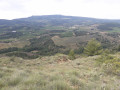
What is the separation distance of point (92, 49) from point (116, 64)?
17831 mm

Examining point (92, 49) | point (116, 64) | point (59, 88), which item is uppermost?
point (59, 88)

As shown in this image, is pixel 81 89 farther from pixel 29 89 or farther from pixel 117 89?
pixel 29 89

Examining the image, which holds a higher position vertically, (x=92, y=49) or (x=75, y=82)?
(x=75, y=82)

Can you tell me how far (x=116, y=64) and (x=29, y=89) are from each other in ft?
20.1

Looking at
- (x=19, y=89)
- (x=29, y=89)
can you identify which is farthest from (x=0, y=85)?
(x=29, y=89)

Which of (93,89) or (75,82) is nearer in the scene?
(93,89)

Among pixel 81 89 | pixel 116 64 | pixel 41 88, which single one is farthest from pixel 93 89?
pixel 116 64

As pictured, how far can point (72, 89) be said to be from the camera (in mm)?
3301

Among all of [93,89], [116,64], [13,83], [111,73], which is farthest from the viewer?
[116,64]

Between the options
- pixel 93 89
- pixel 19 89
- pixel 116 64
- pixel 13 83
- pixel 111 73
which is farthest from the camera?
pixel 116 64

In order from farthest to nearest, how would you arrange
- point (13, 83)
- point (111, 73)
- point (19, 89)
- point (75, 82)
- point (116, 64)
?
1. point (116, 64)
2. point (111, 73)
3. point (75, 82)
4. point (13, 83)
5. point (19, 89)

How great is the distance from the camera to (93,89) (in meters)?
3.23

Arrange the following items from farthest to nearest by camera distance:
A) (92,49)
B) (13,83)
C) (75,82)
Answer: (92,49)
(75,82)
(13,83)

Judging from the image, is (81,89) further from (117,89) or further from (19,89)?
(19,89)
